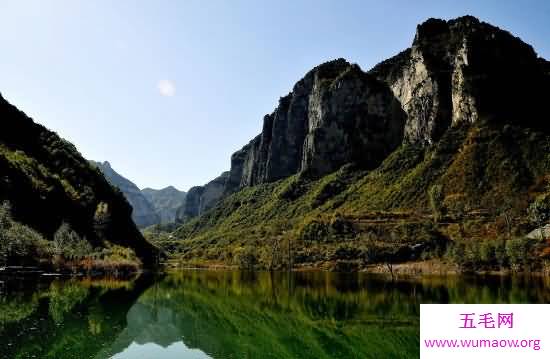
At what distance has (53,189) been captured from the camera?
129000mm

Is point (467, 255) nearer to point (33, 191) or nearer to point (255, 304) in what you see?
point (255, 304)

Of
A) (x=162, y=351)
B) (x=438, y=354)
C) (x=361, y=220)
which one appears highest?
(x=361, y=220)

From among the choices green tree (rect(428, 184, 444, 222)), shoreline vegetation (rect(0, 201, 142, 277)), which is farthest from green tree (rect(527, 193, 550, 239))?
shoreline vegetation (rect(0, 201, 142, 277))

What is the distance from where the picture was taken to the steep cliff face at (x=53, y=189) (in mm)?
117688

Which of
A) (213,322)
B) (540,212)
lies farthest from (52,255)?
(540,212)

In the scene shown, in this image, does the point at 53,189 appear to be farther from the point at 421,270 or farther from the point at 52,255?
the point at 421,270

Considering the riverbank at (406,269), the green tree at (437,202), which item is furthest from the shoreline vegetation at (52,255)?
the green tree at (437,202)

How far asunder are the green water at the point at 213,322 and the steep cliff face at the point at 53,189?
166 feet

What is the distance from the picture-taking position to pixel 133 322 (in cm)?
4462

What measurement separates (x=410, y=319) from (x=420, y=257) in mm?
104662

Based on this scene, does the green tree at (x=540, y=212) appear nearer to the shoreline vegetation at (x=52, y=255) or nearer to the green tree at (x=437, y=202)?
the green tree at (x=437, y=202)

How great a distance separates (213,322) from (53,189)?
97342 millimetres

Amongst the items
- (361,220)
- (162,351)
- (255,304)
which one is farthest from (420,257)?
(162,351)

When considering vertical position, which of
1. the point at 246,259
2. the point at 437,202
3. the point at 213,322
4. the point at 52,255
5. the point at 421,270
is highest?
the point at 437,202
